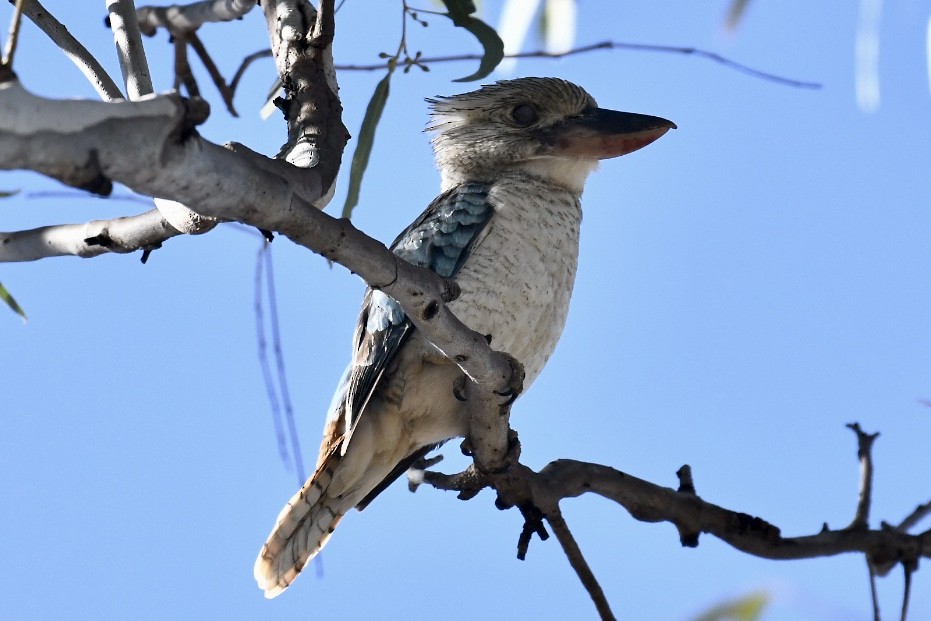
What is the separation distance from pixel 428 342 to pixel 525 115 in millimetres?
981

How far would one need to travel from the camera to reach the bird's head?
3.00 m

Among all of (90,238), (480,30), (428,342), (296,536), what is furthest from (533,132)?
(90,238)

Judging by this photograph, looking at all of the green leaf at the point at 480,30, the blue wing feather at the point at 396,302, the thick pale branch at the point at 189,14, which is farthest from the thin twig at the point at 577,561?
the thick pale branch at the point at 189,14

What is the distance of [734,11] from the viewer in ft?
7.30

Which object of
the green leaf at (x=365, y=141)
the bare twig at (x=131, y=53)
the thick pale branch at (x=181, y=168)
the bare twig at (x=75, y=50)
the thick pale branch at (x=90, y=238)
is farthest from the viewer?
the green leaf at (x=365, y=141)

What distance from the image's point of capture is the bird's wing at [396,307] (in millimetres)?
2541

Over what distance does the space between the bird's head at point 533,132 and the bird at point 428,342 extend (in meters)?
0.01

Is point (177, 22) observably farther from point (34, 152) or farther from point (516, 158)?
point (34, 152)

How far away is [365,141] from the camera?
214cm

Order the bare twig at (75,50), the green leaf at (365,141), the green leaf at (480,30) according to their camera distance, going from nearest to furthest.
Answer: the bare twig at (75,50), the green leaf at (365,141), the green leaf at (480,30)

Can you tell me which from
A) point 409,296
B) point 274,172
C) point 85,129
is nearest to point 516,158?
point 409,296

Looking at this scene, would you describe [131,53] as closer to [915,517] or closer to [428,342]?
[428,342]

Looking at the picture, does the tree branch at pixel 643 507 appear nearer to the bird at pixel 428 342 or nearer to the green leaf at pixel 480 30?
the bird at pixel 428 342

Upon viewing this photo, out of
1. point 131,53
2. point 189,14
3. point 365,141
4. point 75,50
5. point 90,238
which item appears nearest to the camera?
point 90,238
